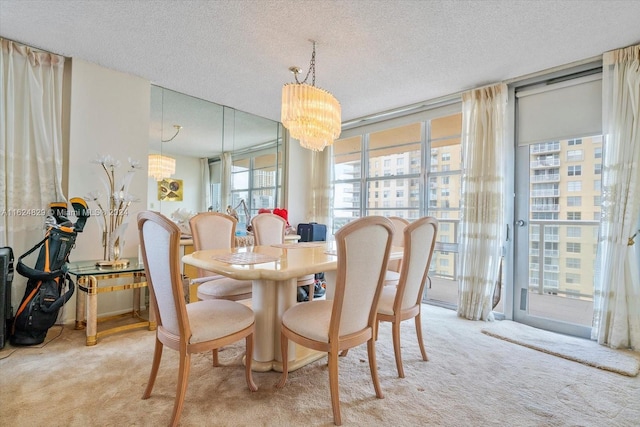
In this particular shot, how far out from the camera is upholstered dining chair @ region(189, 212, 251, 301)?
225cm

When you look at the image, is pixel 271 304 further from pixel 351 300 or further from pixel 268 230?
pixel 268 230

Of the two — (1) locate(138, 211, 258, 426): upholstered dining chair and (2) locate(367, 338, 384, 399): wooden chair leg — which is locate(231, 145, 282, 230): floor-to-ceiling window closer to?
(1) locate(138, 211, 258, 426): upholstered dining chair

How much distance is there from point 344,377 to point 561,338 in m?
2.06

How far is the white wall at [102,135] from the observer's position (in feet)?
9.32

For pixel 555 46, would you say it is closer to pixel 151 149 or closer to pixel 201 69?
pixel 201 69

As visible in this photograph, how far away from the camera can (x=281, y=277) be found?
A: 4.90ft

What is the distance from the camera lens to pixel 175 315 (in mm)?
1457

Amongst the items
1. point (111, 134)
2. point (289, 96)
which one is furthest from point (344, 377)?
point (111, 134)

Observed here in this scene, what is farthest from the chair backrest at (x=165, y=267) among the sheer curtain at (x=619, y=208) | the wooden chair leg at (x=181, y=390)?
the sheer curtain at (x=619, y=208)

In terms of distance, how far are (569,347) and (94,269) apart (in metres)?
3.85

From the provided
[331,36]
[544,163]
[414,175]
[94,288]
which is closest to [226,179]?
[94,288]

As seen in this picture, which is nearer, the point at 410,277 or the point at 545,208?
the point at 410,277

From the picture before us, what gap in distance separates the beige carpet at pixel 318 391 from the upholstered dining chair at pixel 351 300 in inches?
9.4

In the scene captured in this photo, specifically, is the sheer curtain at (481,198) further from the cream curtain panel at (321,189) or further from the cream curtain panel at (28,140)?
the cream curtain panel at (28,140)
